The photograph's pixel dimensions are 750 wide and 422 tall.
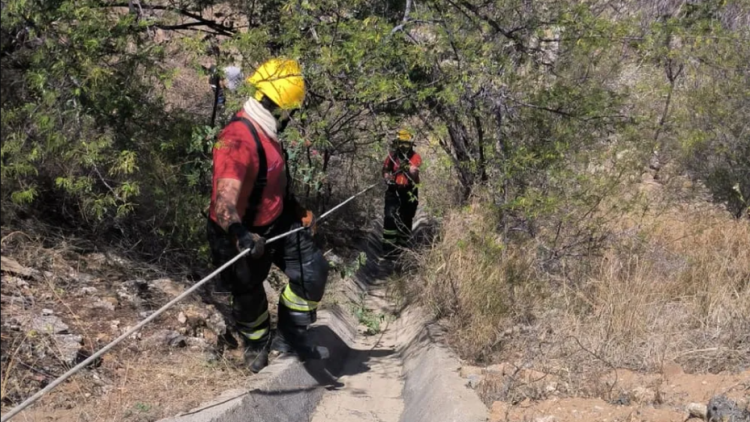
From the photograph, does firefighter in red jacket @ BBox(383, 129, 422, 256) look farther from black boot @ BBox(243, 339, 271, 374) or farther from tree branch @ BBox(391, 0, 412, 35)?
black boot @ BBox(243, 339, 271, 374)

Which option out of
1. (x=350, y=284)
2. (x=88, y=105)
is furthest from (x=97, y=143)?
(x=350, y=284)

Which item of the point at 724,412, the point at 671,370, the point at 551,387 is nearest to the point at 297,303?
the point at 551,387

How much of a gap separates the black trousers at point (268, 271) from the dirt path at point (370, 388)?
0.65m

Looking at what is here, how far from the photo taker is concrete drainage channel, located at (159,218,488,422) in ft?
15.8

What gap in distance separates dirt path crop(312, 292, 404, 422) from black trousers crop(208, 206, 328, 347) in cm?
65

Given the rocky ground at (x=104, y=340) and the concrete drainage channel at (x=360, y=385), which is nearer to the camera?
the rocky ground at (x=104, y=340)

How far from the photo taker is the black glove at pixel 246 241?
491 cm

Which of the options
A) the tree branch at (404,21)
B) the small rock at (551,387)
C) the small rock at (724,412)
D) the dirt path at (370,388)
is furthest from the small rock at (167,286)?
the small rock at (724,412)

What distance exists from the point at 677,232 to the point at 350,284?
382 centimetres

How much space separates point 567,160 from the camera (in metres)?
7.62

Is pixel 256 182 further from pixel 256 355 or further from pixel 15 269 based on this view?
pixel 15 269

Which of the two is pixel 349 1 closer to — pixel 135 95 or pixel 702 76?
pixel 135 95

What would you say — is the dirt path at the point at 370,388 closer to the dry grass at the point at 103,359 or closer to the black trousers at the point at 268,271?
the black trousers at the point at 268,271

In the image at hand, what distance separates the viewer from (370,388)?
21.0 feet
